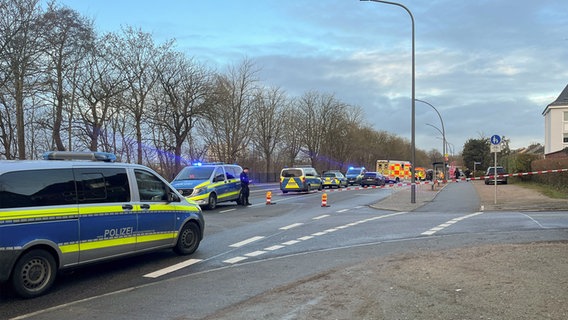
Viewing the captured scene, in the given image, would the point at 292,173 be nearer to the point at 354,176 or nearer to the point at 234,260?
the point at 354,176

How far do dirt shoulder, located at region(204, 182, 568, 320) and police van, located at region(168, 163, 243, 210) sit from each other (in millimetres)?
11247

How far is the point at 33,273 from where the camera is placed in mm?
6059

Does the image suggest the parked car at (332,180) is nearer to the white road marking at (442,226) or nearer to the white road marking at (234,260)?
the white road marking at (442,226)

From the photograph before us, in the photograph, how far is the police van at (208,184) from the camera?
18.0m

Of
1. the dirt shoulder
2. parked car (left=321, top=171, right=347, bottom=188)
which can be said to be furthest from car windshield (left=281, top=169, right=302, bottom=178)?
the dirt shoulder

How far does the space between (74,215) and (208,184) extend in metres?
11.9

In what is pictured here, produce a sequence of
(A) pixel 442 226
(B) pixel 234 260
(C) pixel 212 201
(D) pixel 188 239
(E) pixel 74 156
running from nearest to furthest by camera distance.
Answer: (E) pixel 74 156 → (B) pixel 234 260 → (D) pixel 188 239 → (A) pixel 442 226 → (C) pixel 212 201

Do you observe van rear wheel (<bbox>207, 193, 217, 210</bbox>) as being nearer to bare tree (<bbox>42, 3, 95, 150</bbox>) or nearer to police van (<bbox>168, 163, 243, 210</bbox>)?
Answer: police van (<bbox>168, 163, 243, 210</bbox>)

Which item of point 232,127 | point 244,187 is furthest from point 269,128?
point 244,187

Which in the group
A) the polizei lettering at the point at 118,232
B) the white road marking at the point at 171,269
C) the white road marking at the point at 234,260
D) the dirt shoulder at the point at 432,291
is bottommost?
the white road marking at the point at 171,269

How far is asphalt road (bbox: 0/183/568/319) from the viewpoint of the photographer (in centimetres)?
560

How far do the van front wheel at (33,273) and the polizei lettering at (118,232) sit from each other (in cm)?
91

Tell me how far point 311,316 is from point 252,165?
209ft

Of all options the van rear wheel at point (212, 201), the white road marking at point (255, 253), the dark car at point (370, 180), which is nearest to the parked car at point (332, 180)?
the dark car at point (370, 180)
